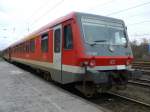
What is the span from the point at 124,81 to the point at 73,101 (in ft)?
7.48

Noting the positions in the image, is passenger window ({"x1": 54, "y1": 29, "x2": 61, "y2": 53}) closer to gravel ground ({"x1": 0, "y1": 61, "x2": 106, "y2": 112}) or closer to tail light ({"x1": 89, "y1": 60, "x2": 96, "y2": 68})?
gravel ground ({"x1": 0, "y1": 61, "x2": 106, "y2": 112})

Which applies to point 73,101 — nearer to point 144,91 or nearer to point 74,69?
point 74,69

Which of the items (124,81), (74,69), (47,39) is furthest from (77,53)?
(47,39)

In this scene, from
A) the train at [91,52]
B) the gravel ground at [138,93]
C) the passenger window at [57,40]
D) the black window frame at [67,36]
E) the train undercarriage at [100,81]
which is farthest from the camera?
the passenger window at [57,40]

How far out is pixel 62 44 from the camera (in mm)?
9359

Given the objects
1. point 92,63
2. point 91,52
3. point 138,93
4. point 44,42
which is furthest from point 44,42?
point 138,93

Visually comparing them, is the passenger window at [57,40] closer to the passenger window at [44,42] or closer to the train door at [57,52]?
the train door at [57,52]

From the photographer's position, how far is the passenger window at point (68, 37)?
8.77m

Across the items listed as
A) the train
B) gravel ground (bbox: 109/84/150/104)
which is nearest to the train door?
the train

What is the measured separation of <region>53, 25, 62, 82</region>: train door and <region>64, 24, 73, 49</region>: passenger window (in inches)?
16.8

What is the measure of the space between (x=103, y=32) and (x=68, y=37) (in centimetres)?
124

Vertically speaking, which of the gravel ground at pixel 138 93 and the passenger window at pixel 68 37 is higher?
the passenger window at pixel 68 37

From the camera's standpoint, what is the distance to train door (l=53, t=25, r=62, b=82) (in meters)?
9.59

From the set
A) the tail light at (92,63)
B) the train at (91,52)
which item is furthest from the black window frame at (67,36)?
the tail light at (92,63)
